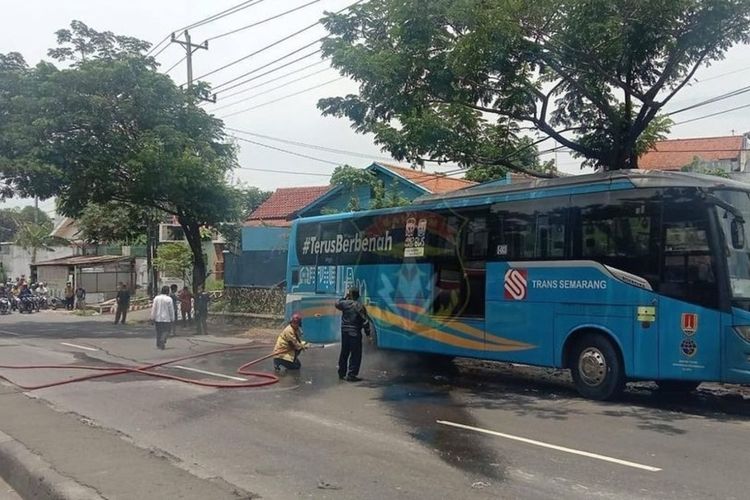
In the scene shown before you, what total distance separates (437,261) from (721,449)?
6503 mm

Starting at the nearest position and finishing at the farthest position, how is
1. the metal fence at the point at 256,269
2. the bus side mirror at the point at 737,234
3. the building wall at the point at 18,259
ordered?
the bus side mirror at the point at 737,234 < the metal fence at the point at 256,269 < the building wall at the point at 18,259

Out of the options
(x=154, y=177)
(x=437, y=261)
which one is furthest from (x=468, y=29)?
(x=154, y=177)

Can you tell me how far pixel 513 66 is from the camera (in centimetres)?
1266

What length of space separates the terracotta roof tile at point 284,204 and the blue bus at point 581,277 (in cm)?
2336

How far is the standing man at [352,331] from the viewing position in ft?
41.9

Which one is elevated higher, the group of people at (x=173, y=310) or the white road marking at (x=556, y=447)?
the group of people at (x=173, y=310)

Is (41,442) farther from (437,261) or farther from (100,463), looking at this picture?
(437,261)

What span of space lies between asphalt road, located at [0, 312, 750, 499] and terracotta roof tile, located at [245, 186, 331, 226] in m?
24.0

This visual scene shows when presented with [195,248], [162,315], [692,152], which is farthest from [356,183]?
[692,152]

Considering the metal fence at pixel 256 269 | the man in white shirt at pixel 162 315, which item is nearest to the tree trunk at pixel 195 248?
the metal fence at pixel 256 269

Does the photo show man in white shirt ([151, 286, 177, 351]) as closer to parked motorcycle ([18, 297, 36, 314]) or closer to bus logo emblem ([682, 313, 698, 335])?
bus logo emblem ([682, 313, 698, 335])

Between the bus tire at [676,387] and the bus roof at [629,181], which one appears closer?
the bus roof at [629,181]

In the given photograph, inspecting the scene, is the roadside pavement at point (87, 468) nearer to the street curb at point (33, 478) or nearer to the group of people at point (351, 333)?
the street curb at point (33, 478)

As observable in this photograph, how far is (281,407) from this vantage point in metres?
10.2
